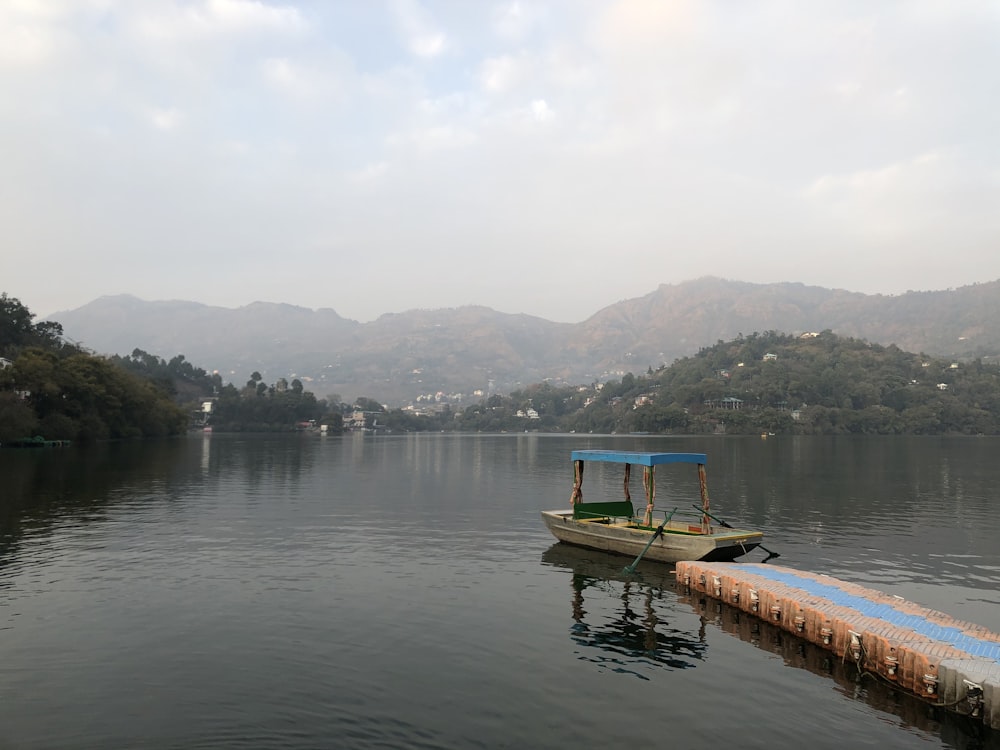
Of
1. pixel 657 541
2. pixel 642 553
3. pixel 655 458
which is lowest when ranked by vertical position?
pixel 642 553

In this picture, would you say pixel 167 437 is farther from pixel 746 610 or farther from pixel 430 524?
pixel 746 610

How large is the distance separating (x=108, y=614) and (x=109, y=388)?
12760cm

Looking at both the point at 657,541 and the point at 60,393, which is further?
the point at 60,393

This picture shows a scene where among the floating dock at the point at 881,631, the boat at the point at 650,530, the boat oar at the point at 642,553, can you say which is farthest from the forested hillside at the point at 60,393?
the floating dock at the point at 881,631

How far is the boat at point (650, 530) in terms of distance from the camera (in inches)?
1157

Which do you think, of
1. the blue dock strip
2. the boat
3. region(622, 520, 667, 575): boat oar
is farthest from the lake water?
the blue dock strip

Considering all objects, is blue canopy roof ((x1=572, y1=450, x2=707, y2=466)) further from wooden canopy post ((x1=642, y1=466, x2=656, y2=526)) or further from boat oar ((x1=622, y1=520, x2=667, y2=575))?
boat oar ((x1=622, y1=520, x2=667, y2=575))

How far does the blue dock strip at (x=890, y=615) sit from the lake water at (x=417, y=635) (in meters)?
2.45

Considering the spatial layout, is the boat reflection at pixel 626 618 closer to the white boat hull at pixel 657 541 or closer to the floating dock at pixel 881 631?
the white boat hull at pixel 657 541

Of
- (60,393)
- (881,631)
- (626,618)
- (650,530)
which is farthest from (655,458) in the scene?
(60,393)

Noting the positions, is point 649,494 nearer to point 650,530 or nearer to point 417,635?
point 650,530

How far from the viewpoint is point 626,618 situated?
2264 cm

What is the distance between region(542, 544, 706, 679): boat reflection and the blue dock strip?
4.44 metres

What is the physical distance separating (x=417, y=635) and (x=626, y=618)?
299 inches
